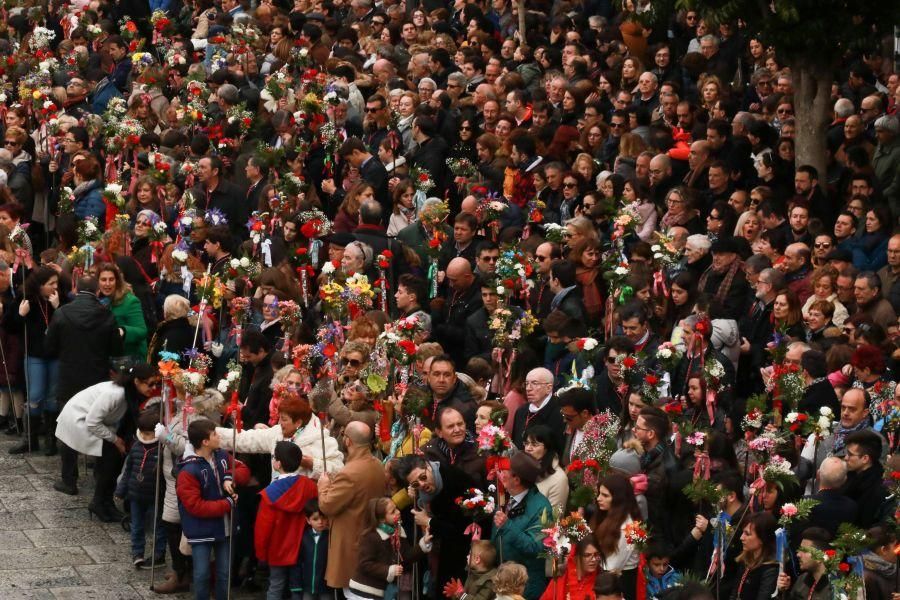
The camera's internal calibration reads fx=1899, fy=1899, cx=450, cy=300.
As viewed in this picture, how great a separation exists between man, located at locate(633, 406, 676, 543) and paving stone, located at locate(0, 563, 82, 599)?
442 cm

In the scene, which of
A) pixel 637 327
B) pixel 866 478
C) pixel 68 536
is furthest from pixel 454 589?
pixel 68 536

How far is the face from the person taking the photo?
16047mm

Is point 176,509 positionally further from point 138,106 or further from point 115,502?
point 138,106

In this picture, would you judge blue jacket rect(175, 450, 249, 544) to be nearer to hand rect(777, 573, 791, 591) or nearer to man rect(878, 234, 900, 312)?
hand rect(777, 573, 791, 591)

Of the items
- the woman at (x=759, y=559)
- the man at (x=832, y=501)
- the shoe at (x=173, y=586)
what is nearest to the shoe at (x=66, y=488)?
the shoe at (x=173, y=586)

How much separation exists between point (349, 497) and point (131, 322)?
14.4 ft

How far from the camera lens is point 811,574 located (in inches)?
430

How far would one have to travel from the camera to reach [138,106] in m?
22.2

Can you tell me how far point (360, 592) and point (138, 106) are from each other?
36.5 feet

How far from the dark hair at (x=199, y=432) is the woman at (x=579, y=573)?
115 inches

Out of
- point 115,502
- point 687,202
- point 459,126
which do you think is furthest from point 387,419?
point 459,126

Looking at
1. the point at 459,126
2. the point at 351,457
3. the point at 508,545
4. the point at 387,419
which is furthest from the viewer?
the point at 459,126

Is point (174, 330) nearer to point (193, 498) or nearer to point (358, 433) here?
point (193, 498)

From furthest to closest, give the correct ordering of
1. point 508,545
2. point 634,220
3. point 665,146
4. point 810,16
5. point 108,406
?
point 665,146, point 810,16, point 634,220, point 108,406, point 508,545
